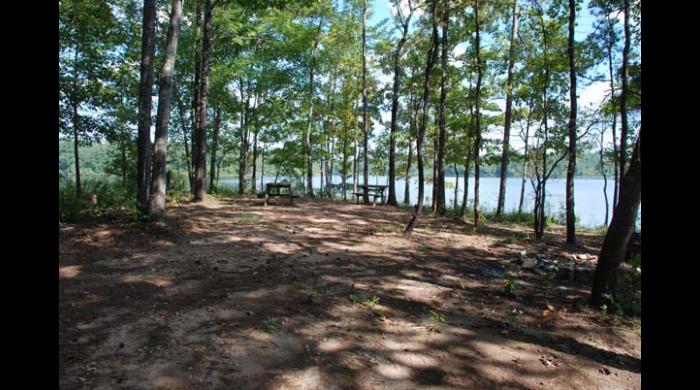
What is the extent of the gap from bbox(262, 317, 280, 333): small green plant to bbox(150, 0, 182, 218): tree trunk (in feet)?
16.3

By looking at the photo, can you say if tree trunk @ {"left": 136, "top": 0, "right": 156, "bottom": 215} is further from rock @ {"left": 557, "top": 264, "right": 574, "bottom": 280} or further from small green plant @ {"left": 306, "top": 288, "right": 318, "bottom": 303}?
rock @ {"left": 557, "top": 264, "right": 574, "bottom": 280}

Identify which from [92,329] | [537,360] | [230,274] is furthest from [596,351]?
[92,329]

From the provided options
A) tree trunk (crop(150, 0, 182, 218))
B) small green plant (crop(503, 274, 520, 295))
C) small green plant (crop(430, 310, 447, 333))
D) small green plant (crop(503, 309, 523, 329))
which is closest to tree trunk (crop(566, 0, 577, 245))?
small green plant (crop(503, 274, 520, 295))

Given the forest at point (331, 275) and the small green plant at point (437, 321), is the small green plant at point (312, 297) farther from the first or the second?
the small green plant at point (437, 321)

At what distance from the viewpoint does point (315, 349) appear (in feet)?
11.4

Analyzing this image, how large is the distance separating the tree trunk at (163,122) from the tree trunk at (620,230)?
7733 millimetres

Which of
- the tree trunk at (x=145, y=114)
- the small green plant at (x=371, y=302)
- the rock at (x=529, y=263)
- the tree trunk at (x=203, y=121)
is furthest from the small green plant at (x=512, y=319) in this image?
the tree trunk at (x=203, y=121)

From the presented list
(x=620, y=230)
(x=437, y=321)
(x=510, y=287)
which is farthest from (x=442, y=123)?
(x=437, y=321)

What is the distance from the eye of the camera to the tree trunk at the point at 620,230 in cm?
440

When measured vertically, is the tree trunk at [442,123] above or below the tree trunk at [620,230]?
above

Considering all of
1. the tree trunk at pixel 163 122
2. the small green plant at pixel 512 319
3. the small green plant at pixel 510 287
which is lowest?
the small green plant at pixel 512 319

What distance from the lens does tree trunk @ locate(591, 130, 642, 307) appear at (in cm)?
440
